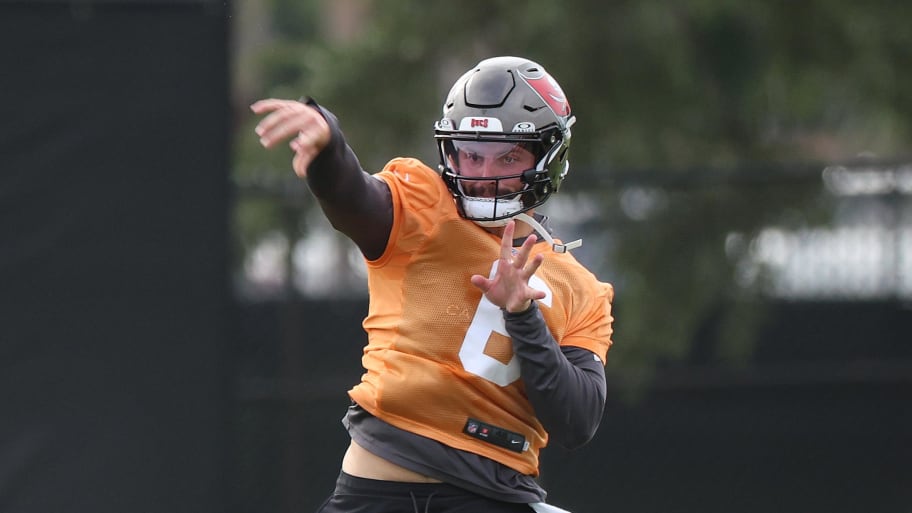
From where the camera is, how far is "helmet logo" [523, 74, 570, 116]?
3.78 meters

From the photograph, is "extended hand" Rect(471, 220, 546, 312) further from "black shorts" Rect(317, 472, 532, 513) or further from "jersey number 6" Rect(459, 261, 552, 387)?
"black shorts" Rect(317, 472, 532, 513)

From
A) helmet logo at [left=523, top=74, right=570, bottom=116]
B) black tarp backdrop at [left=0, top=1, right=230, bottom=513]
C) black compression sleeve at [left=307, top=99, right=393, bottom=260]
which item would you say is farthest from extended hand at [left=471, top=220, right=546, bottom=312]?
black tarp backdrop at [left=0, top=1, right=230, bottom=513]

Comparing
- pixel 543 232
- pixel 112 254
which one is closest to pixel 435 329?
pixel 543 232

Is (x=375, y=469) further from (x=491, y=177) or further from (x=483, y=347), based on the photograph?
(x=491, y=177)

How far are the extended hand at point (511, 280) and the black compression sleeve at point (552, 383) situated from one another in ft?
0.14

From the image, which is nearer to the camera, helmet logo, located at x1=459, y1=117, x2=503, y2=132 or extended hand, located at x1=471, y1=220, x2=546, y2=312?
extended hand, located at x1=471, y1=220, x2=546, y2=312

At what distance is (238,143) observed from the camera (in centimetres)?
885

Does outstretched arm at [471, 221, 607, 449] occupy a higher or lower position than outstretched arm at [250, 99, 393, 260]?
lower

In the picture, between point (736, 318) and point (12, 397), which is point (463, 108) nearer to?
point (12, 397)

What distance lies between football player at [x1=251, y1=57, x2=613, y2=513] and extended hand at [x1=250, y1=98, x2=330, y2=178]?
31cm

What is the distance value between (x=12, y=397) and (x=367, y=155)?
11.5 feet

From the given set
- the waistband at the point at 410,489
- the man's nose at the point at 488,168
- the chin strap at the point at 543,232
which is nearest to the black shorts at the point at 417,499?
the waistband at the point at 410,489

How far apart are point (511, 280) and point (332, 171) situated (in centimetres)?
55

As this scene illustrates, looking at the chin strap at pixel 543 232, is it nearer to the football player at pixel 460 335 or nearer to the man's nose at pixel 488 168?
the football player at pixel 460 335
